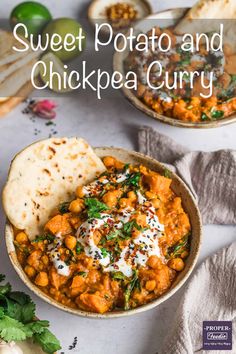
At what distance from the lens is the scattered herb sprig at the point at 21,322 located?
12.9 ft

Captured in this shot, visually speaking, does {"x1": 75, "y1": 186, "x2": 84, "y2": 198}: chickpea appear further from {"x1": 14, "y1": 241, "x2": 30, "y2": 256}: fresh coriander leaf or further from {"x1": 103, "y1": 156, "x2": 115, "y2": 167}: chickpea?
{"x1": 14, "y1": 241, "x2": 30, "y2": 256}: fresh coriander leaf

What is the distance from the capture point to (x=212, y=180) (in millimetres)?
4754

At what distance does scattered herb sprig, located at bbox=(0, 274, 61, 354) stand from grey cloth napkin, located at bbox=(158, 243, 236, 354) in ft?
2.31

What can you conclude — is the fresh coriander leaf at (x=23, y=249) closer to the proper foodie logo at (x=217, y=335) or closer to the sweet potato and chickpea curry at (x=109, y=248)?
the sweet potato and chickpea curry at (x=109, y=248)

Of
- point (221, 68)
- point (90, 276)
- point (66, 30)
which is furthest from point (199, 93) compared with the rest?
point (90, 276)

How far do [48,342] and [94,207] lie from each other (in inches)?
A: 31.1

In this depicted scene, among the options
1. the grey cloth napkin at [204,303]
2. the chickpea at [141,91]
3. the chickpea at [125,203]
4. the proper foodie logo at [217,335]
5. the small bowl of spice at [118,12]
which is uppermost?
the small bowl of spice at [118,12]

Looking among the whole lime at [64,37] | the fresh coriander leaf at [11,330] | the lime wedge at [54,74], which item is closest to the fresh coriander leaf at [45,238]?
the fresh coriander leaf at [11,330]

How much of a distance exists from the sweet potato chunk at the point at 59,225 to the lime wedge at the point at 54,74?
1260 mm

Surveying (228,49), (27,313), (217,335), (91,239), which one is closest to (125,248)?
(91,239)

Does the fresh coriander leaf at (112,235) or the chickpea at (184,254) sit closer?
the fresh coriander leaf at (112,235)

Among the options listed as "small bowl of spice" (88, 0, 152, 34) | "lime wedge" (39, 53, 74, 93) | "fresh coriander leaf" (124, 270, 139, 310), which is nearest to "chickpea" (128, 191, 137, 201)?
"fresh coriander leaf" (124, 270, 139, 310)

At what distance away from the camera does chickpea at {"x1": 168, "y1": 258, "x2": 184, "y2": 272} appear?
4.18 m

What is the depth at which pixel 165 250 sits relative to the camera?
422cm
